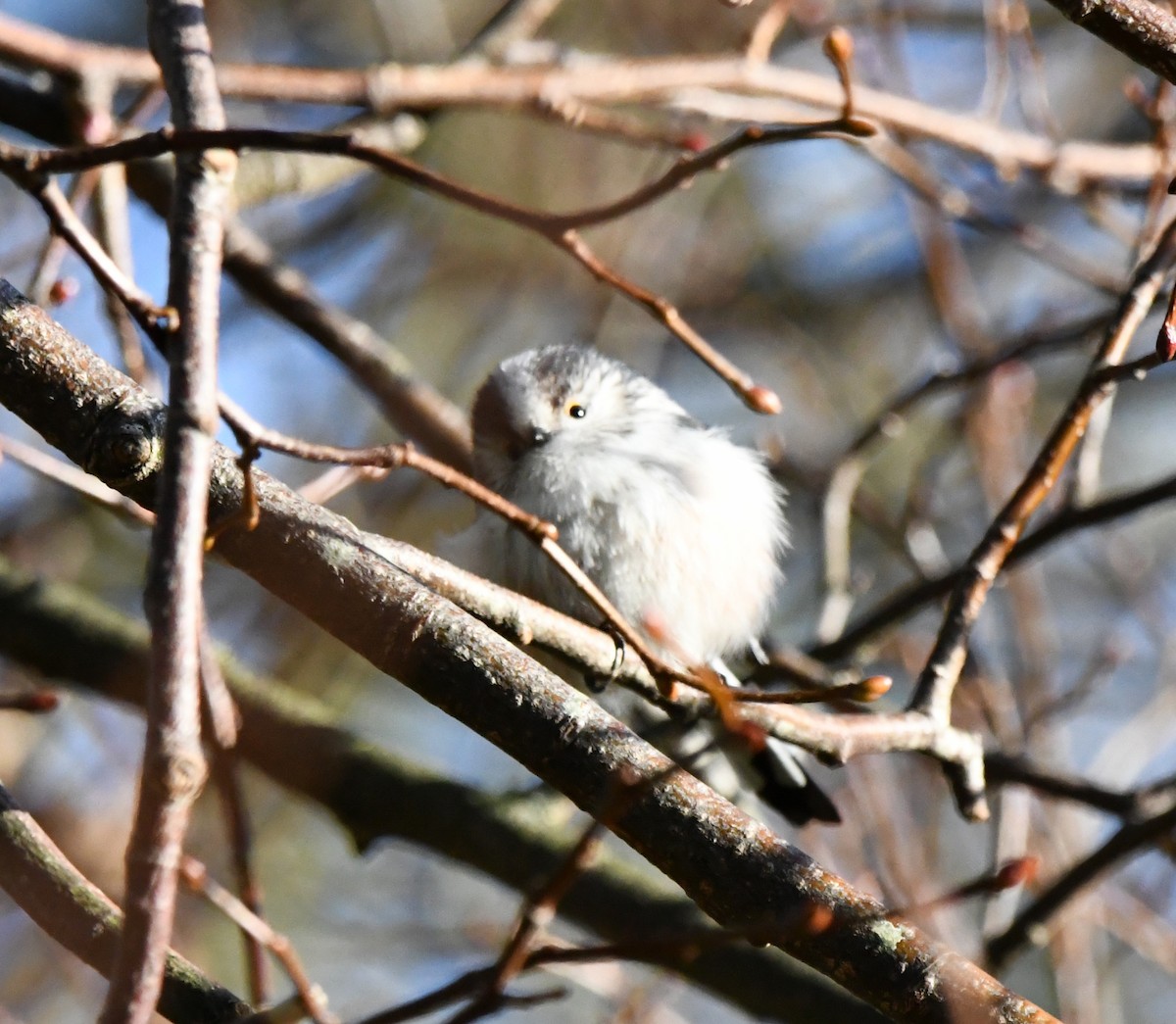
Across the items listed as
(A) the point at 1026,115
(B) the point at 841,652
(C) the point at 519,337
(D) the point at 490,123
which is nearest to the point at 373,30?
(D) the point at 490,123

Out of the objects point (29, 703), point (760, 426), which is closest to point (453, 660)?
point (29, 703)

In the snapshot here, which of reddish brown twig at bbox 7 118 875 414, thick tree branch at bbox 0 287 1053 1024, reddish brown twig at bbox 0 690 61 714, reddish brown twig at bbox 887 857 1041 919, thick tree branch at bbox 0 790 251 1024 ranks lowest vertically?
thick tree branch at bbox 0 790 251 1024

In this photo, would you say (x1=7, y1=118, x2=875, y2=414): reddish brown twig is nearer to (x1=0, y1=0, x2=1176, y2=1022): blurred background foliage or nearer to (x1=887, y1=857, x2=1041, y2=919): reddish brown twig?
(x1=887, y1=857, x2=1041, y2=919): reddish brown twig

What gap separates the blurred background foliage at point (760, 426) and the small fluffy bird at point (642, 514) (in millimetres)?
511

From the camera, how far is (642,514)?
328 cm

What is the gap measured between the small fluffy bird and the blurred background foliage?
0.51 metres

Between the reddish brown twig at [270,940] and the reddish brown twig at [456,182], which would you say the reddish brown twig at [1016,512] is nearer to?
the reddish brown twig at [456,182]

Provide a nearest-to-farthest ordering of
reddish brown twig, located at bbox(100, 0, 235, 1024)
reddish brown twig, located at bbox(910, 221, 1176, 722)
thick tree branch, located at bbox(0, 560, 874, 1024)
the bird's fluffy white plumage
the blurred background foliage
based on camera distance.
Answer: reddish brown twig, located at bbox(100, 0, 235, 1024) → reddish brown twig, located at bbox(910, 221, 1176, 722) → the bird's fluffy white plumage → thick tree branch, located at bbox(0, 560, 874, 1024) → the blurred background foliage

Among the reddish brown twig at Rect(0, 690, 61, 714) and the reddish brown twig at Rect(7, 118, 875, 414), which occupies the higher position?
the reddish brown twig at Rect(7, 118, 875, 414)

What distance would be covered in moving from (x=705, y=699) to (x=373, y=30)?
18.0ft

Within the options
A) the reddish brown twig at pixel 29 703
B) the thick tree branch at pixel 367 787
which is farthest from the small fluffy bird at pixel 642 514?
the reddish brown twig at pixel 29 703

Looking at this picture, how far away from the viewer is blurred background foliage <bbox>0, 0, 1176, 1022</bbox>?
4406 mm

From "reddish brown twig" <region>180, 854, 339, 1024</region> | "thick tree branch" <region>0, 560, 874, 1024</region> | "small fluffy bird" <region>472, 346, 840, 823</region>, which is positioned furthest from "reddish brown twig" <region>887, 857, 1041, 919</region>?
"thick tree branch" <region>0, 560, 874, 1024</region>

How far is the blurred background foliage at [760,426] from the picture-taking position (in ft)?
14.5
